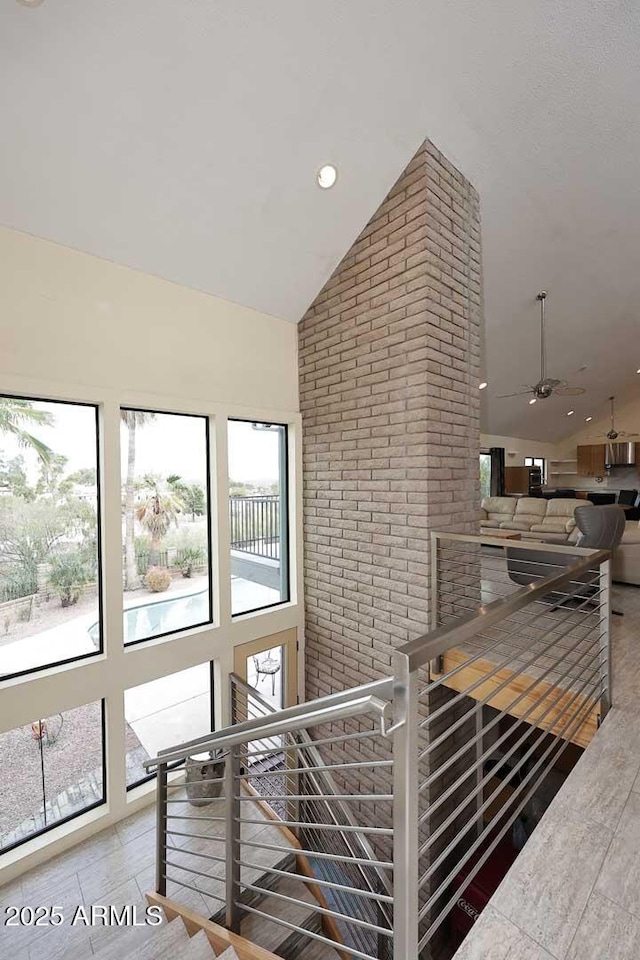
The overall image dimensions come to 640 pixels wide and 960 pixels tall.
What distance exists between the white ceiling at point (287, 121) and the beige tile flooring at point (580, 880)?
3.57 m

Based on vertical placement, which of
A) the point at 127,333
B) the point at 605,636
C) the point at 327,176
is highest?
the point at 327,176

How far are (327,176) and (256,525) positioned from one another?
8.83ft

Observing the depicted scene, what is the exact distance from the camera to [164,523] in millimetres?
3424

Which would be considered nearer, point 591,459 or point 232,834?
point 232,834

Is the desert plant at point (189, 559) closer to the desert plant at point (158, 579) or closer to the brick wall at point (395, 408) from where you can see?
the desert plant at point (158, 579)

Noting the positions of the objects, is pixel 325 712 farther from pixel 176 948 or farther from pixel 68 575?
pixel 68 575

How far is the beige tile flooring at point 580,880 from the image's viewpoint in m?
1.18

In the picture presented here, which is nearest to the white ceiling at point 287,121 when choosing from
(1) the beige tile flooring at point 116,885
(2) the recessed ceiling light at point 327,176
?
(2) the recessed ceiling light at point 327,176

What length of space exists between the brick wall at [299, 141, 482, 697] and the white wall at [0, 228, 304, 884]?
654 mm

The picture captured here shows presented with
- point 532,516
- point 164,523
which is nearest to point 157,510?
point 164,523

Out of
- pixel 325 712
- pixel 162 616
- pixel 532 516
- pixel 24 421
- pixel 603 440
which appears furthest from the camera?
pixel 603 440

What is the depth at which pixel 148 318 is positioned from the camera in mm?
3166

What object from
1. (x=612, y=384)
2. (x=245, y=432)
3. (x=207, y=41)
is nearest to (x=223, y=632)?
(x=245, y=432)

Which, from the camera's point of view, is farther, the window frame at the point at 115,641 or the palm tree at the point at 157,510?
the palm tree at the point at 157,510
